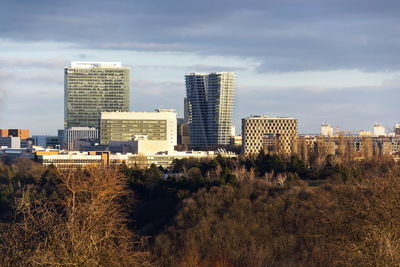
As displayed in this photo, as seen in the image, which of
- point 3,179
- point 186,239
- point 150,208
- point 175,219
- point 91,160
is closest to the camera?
point 186,239

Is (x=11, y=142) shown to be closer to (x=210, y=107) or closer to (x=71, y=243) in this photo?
(x=210, y=107)

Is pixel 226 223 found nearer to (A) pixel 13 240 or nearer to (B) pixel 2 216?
(B) pixel 2 216

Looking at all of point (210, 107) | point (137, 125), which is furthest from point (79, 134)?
point (137, 125)

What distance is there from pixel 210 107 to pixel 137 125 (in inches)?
1281

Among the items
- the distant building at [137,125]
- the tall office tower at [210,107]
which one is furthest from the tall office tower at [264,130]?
the tall office tower at [210,107]

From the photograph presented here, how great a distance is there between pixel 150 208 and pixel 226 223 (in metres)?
10.7

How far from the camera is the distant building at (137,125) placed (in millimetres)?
157625

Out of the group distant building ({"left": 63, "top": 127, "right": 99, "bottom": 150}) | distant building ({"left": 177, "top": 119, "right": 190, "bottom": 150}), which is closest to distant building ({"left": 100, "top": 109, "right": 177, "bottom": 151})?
distant building ({"left": 63, "top": 127, "right": 99, "bottom": 150})

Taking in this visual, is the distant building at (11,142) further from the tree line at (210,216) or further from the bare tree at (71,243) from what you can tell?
the bare tree at (71,243)

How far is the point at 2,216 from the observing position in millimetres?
63688

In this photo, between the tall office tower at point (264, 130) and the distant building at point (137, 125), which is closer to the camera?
the tall office tower at point (264, 130)

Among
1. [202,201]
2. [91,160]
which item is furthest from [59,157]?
[202,201]

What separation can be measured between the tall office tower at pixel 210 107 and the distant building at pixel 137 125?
2430 cm

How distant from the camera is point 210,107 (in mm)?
187250
